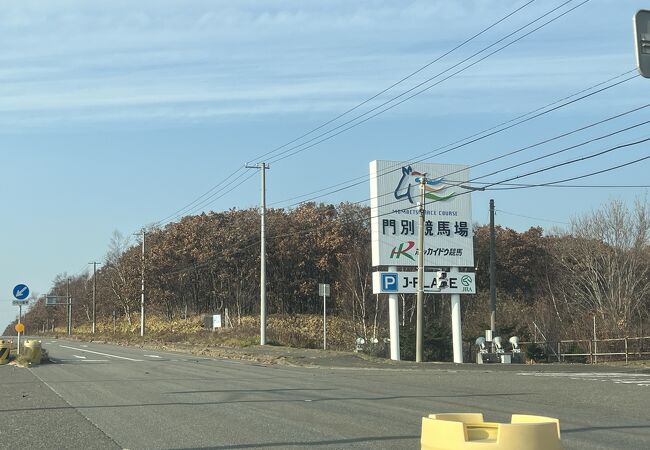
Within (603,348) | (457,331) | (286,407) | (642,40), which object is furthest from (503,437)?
(603,348)

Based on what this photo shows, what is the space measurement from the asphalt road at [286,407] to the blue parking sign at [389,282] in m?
10.9

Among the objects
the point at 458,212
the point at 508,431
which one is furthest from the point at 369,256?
the point at 508,431

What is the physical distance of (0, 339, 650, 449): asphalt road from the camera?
9227 millimetres

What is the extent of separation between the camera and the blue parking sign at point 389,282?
1295 inches

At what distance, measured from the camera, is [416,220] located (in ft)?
112

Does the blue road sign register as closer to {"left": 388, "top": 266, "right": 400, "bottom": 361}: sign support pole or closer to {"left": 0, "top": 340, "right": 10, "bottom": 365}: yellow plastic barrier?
{"left": 0, "top": 340, "right": 10, "bottom": 365}: yellow plastic barrier

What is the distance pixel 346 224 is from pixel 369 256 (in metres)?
8.55

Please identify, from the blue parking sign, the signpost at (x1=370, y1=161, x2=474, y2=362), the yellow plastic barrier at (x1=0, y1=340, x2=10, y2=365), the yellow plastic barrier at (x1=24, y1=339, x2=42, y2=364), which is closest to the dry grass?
the blue parking sign

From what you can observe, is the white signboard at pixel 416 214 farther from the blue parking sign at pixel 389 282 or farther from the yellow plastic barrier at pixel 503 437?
the yellow plastic barrier at pixel 503 437

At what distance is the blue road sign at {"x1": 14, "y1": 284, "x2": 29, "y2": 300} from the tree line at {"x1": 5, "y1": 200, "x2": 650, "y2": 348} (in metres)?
28.0

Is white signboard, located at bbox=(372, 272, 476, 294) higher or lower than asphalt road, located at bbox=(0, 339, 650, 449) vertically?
higher

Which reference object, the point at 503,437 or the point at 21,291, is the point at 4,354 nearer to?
the point at 21,291

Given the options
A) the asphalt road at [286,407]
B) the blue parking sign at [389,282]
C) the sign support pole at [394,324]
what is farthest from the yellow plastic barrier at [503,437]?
the sign support pole at [394,324]

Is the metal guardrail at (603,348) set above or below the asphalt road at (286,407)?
below
